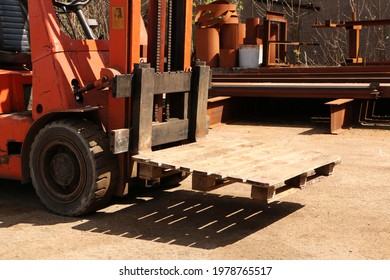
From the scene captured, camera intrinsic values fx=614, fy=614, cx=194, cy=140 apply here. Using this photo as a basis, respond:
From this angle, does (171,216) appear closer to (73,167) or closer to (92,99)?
(73,167)

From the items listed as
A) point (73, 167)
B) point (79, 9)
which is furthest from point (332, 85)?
point (73, 167)

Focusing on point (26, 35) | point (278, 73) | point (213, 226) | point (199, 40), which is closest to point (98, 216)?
point (213, 226)

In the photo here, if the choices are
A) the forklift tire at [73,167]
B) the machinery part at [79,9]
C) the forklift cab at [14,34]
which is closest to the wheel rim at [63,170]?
the forklift tire at [73,167]

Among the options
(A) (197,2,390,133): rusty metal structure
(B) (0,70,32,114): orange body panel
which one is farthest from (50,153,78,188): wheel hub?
(A) (197,2,390,133): rusty metal structure

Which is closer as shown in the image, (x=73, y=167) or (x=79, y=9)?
(x=73, y=167)

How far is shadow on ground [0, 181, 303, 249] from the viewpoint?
14.9 feet

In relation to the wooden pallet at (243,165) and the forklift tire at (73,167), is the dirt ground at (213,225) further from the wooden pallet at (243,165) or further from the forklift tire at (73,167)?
the wooden pallet at (243,165)

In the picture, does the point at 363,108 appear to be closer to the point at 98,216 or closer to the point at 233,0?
the point at 98,216

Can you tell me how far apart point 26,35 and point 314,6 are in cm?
1263

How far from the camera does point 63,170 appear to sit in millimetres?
5035

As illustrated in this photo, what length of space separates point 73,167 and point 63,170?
4.2 inches

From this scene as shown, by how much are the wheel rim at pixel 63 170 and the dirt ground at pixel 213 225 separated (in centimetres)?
21

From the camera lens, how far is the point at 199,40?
1466cm

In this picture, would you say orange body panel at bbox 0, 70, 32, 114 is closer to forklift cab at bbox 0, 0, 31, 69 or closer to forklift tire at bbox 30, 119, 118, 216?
forklift cab at bbox 0, 0, 31, 69
